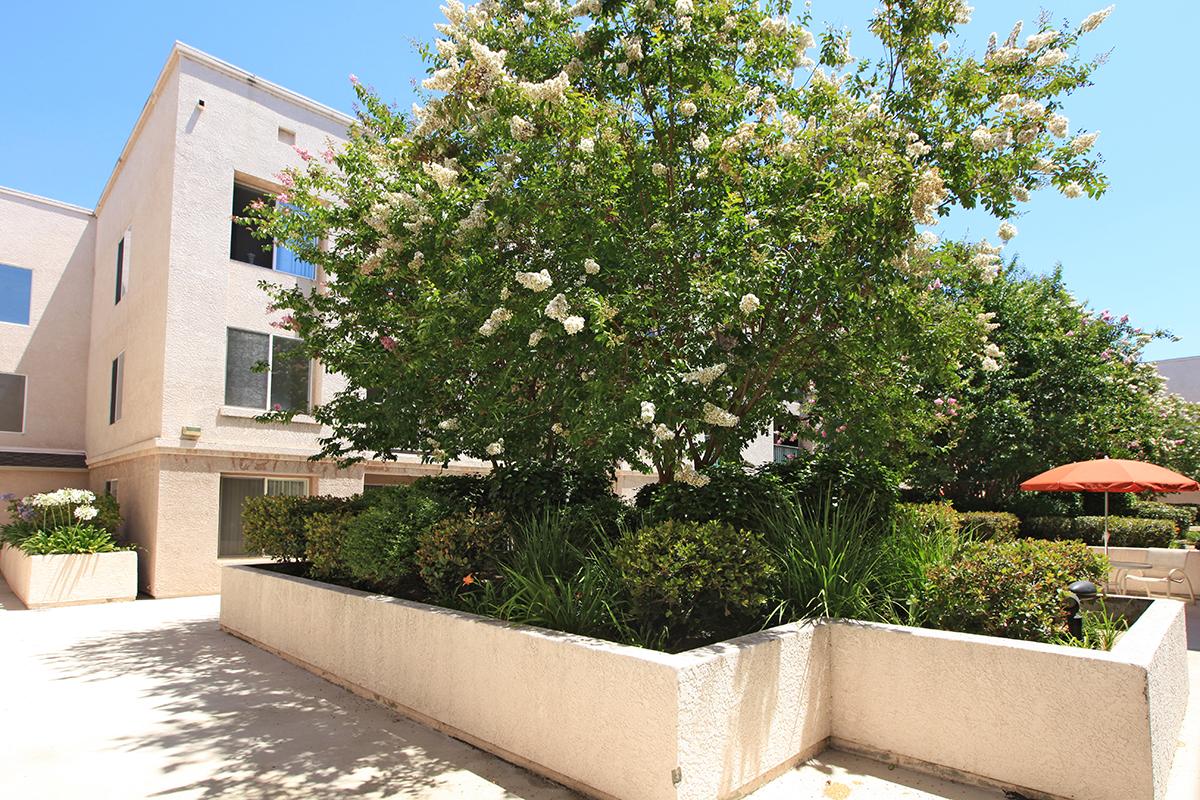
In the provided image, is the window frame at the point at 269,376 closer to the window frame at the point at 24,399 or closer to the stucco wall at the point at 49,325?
the stucco wall at the point at 49,325

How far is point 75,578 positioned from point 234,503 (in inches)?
104

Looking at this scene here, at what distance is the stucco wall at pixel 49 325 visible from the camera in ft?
57.6

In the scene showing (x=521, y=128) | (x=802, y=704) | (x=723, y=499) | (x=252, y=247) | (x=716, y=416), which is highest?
(x=252, y=247)

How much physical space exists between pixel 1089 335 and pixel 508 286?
47.3 ft

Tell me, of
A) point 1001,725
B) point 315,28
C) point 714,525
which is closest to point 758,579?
point 714,525

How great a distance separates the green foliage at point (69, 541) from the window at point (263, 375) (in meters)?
3.10

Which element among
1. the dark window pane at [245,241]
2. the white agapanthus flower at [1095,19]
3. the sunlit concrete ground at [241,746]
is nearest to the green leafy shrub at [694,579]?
the sunlit concrete ground at [241,746]

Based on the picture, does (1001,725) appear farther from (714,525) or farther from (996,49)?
(996,49)

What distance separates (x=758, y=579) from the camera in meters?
5.08

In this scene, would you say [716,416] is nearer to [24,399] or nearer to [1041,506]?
[1041,506]

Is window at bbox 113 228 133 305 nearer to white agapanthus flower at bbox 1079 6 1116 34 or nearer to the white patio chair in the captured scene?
white agapanthus flower at bbox 1079 6 1116 34

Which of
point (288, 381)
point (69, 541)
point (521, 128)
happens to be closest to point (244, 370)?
point (288, 381)

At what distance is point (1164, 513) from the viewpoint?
19.0 meters

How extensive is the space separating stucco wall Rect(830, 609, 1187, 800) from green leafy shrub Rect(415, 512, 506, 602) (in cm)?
294
